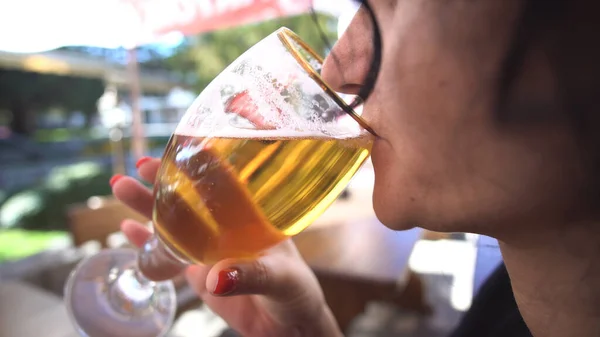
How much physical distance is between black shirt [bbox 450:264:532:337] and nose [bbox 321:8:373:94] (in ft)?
1.98

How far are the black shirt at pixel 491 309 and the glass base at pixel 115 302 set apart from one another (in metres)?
0.63

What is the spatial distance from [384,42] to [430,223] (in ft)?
0.68

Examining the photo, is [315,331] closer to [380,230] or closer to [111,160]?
[380,230]

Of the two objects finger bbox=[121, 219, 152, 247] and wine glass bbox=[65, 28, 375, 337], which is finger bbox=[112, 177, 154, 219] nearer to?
finger bbox=[121, 219, 152, 247]

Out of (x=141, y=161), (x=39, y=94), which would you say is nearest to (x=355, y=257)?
(x=141, y=161)

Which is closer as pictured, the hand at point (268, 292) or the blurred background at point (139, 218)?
the hand at point (268, 292)

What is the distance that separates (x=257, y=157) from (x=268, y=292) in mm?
284

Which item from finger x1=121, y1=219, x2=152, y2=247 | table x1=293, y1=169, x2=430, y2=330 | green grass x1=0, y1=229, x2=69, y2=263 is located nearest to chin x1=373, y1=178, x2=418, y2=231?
finger x1=121, y1=219, x2=152, y2=247

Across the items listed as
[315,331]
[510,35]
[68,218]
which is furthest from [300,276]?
[68,218]

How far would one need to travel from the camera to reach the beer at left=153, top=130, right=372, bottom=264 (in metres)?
0.56

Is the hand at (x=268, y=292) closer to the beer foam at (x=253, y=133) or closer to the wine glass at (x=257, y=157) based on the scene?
the wine glass at (x=257, y=157)

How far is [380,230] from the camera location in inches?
90.5

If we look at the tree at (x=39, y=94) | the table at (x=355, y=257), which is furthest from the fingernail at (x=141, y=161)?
the tree at (x=39, y=94)

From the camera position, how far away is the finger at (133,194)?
87 cm
